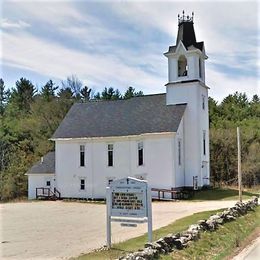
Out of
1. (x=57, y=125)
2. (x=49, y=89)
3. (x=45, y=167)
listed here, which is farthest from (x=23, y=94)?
(x=45, y=167)

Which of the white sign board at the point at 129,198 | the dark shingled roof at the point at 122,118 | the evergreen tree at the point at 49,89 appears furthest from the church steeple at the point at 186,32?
the evergreen tree at the point at 49,89

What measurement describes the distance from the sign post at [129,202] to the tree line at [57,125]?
3373cm

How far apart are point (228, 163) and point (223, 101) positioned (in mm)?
22376

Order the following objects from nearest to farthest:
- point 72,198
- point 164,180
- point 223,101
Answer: point 164,180 → point 72,198 → point 223,101

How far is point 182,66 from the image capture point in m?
41.8

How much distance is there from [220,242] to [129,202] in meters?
2.92

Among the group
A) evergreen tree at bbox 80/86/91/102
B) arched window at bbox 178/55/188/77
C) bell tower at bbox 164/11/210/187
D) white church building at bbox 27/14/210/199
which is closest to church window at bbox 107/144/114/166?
white church building at bbox 27/14/210/199

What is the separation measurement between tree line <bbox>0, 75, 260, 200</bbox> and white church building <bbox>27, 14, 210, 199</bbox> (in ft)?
25.8

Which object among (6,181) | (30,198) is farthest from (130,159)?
(6,181)

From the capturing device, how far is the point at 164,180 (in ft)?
122

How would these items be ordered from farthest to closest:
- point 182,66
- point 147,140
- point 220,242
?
point 182,66
point 147,140
point 220,242

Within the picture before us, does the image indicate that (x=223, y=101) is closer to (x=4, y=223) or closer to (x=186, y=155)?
(x=186, y=155)

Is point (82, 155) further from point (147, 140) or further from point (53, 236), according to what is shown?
point (53, 236)

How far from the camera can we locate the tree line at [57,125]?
4906cm
